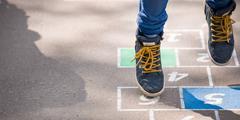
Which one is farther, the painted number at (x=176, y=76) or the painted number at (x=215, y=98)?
the painted number at (x=176, y=76)

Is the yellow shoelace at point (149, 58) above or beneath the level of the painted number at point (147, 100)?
above

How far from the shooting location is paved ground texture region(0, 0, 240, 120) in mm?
2582

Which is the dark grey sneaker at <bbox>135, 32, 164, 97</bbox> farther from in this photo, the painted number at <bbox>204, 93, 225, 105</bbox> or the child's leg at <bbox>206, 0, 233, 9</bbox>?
the child's leg at <bbox>206, 0, 233, 9</bbox>

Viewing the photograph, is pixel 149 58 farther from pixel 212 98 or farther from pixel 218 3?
pixel 218 3

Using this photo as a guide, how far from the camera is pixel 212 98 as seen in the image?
2.64 meters

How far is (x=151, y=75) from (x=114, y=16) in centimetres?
78

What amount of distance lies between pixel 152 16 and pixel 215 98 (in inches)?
21.0

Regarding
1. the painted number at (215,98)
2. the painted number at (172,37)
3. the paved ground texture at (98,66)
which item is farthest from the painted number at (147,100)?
the painted number at (172,37)

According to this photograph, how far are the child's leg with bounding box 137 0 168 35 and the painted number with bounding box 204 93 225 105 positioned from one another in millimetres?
413

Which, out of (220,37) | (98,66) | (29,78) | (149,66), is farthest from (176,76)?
(29,78)

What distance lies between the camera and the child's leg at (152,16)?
2441 millimetres

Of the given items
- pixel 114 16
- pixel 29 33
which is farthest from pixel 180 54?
pixel 29 33

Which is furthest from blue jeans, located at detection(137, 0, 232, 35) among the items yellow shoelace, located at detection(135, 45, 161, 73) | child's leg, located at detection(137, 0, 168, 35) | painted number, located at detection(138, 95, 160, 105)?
painted number, located at detection(138, 95, 160, 105)

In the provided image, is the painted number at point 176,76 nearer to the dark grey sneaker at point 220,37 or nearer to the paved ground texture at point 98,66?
the paved ground texture at point 98,66
